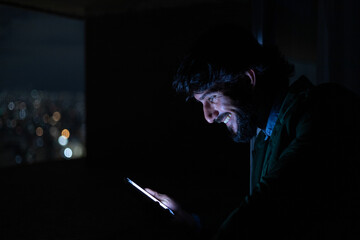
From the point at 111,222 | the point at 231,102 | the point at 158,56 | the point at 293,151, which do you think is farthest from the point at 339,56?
the point at 158,56

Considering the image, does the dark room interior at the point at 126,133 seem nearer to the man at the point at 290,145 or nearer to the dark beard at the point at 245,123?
the dark beard at the point at 245,123

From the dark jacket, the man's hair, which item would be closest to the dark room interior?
the man's hair

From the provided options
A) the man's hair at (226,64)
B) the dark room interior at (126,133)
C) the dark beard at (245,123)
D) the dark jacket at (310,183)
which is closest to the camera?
the dark jacket at (310,183)

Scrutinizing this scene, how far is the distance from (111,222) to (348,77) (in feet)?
8.89

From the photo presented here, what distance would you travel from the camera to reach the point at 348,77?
202 centimetres

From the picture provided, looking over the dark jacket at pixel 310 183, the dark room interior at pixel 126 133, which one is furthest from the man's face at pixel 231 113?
the dark room interior at pixel 126 133

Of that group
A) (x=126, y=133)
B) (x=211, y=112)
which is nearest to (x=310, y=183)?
(x=211, y=112)

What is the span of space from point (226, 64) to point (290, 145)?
16.8 inches

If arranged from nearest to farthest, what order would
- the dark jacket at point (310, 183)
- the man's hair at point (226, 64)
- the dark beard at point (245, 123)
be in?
the dark jacket at point (310, 183) → the man's hair at point (226, 64) → the dark beard at point (245, 123)

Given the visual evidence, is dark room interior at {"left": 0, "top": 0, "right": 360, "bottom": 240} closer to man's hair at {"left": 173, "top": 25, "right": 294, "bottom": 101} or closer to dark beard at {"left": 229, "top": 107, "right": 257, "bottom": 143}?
dark beard at {"left": 229, "top": 107, "right": 257, "bottom": 143}

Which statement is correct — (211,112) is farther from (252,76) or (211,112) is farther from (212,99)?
(252,76)

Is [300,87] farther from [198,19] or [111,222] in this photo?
[198,19]

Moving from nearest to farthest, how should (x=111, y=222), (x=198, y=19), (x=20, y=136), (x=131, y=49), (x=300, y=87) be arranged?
(x=300, y=87) → (x=111, y=222) → (x=198, y=19) → (x=131, y=49) → (x=20, y=136)

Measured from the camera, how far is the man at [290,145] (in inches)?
27.4
